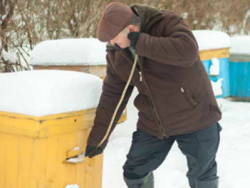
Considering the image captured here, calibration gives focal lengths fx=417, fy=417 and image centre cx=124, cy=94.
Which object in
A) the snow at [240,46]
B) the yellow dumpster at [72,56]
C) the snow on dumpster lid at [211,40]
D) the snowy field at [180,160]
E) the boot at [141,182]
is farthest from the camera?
the snow at [240,46]

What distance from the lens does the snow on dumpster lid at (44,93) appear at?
7.30 feet

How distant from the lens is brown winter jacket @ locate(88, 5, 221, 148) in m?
2.38

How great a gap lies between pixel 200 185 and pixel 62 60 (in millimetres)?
2021

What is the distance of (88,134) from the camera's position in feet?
8.45

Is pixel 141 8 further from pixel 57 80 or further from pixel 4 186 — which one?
pixel 4 186

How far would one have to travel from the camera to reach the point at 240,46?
705 cm

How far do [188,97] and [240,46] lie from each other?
16.3ft

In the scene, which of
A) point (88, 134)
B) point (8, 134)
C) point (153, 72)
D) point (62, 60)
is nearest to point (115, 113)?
point (88, 134)

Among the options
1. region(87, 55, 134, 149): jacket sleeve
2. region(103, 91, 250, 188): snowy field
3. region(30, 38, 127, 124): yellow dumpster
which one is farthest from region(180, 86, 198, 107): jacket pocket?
region(30, 38, 127, 124): yellow dumpster

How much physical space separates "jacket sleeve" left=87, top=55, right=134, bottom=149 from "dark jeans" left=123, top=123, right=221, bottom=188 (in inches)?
9.0

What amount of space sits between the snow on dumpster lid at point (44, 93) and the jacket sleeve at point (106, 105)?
3.1 inches

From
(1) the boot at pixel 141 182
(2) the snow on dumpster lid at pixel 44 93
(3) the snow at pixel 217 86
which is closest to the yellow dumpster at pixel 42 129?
(2) the snow on dumpster lid at pixel 44 93

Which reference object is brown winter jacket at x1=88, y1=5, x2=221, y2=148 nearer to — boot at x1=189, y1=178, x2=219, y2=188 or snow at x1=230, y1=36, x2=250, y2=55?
boot at x1=189, y1=178, x2=219, y2=188

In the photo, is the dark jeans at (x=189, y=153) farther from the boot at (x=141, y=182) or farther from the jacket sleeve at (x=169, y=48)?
the jacket sleeve at (x=169, y=48)
